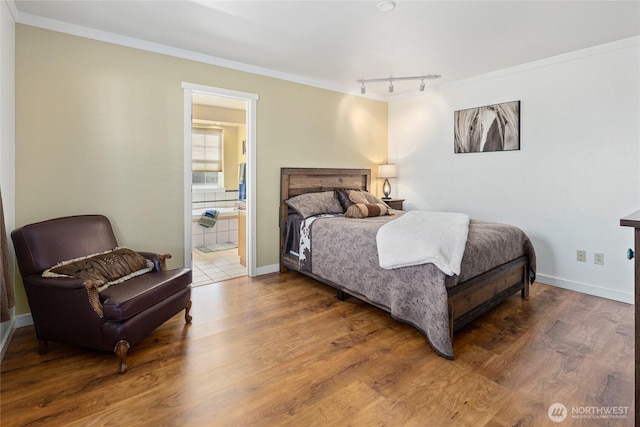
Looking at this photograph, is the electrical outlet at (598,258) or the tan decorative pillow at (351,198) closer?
the electrical outlet at (598,258)

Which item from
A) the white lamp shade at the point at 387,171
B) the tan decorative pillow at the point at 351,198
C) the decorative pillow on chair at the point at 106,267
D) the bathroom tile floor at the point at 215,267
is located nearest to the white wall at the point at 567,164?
the white lamp shade at the point at 387,171

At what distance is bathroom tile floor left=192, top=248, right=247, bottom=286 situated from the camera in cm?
393

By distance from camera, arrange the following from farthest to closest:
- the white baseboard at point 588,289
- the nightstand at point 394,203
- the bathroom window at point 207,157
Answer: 1. the bathroom window at point 207,157
2. the nightstand at point 394,203
3. the white baseboard at point 588,289

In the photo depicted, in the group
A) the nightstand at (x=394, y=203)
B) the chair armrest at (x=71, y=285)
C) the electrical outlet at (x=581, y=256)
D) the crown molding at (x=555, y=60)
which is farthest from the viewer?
the nightstand at (x=394, y=203)

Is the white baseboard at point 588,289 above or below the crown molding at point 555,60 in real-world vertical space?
below

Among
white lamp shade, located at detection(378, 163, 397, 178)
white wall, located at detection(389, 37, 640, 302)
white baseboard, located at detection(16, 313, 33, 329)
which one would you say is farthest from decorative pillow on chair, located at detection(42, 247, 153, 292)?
white wall, located at detection(389, 37, 640, 302)

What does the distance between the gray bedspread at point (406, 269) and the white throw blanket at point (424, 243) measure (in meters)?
0.07

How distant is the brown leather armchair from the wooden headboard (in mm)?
1883

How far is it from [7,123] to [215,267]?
2584 millimetres

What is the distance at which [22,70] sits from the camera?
2.59 metres

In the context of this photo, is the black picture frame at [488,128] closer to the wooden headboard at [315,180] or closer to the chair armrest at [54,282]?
the wooden headboard at [315,180]

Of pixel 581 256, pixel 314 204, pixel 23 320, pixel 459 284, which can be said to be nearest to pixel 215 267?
pixel 314 204

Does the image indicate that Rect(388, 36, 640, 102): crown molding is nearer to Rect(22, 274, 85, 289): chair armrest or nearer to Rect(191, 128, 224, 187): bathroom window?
Rect(191, 128, 224, 187): bathroom window

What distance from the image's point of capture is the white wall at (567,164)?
3.10 metres
